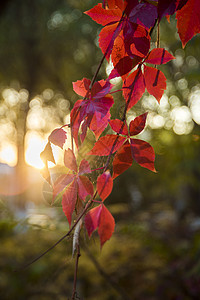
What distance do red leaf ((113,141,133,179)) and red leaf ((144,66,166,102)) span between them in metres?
0.10

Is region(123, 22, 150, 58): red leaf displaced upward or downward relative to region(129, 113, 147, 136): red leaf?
upward

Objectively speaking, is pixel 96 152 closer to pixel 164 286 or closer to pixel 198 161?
pixel 164 286

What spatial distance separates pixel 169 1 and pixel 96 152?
0.82 feet

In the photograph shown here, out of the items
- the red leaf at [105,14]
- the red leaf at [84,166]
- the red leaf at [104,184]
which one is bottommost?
the red leaf at [104,184]

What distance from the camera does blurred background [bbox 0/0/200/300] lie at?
6.44 feet

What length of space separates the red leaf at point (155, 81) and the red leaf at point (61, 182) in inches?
7.6

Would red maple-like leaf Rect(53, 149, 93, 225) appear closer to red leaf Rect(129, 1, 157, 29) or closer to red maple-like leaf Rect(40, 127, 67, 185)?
red maple-like leaf Rect(40, 127, 67, 185)

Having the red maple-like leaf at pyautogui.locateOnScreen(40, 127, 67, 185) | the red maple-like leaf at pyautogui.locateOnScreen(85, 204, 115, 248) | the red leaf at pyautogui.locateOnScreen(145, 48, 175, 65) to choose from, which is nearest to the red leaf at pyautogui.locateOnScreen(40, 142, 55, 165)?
the red maple-like leaf at pyautogui.locateOnScreen(40, 127, 67, 185)

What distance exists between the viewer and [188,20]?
37 cm

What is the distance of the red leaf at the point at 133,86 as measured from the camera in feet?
1.28

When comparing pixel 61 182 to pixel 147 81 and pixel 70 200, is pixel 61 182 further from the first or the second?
pixel 147 81

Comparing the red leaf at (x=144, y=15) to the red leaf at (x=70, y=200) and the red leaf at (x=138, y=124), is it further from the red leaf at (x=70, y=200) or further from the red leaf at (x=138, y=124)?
the red leaf at (x=70, y=200)

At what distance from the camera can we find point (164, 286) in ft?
7.36

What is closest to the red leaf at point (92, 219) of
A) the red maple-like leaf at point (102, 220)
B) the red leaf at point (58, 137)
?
the red maple-like leaf at point (102, 220)
